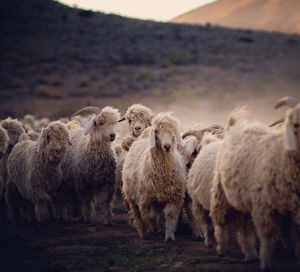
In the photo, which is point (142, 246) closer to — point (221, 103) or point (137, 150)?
point (137, 150)

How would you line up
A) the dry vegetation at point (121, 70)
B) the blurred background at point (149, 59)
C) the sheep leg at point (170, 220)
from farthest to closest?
the blurred background at point (149, 59) → the dry vegetation at point (121, 70) → the sheep leg at point (170, 220)

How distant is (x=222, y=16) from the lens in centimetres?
6681

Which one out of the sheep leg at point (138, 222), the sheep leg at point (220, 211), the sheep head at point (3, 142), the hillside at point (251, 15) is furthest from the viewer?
the hillside at point (251, 15)

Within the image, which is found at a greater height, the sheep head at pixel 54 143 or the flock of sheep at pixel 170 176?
the sheep head at pixel 54 143

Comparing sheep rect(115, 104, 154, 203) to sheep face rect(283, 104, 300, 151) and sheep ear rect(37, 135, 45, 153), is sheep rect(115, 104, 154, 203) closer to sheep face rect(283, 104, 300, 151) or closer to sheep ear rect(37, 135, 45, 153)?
sheep ear rect(37, 135, 45, 153)

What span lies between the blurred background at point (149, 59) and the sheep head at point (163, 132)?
18.3 m

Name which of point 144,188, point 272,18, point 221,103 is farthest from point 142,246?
point 272,18

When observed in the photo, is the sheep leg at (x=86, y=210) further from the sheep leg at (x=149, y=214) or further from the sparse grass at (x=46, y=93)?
the sparse grass at (x=46, y=93)

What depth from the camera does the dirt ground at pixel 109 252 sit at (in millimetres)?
6297

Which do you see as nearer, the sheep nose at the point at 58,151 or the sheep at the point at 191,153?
the sheep at the point at 191,153

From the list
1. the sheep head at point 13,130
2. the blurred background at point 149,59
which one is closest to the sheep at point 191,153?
the sheep head at point 13,130

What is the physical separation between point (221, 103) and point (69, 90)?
14.6m

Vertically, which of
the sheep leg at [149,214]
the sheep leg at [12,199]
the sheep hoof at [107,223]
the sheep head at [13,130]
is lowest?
the sheep hoof at [107,223]

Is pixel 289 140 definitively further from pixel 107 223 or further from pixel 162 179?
pixel 107 223
